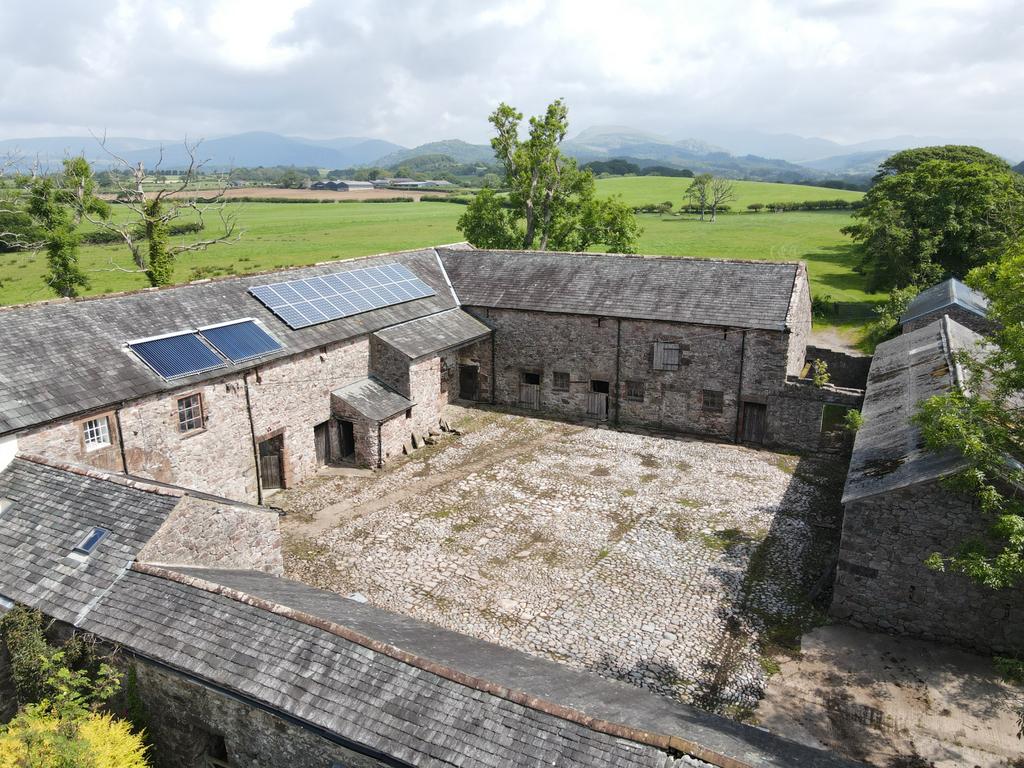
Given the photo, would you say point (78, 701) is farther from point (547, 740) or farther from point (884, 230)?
point (884, 230)

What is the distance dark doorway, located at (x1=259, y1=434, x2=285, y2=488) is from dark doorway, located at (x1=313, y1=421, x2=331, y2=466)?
1651mm

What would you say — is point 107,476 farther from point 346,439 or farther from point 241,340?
point 346,439

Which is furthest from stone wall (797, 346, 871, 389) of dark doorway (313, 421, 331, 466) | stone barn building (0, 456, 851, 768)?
stone barn building (0, 456, 851, 768)

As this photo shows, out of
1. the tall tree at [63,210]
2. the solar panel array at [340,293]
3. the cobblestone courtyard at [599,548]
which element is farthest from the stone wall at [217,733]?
the tall tree at [63,210]

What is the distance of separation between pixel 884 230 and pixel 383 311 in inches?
1432

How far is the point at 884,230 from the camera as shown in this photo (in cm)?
4472

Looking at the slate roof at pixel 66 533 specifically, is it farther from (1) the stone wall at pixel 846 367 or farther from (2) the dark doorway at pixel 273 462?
(1) the stone wall at pixel 846 367

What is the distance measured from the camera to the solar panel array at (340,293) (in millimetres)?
24234

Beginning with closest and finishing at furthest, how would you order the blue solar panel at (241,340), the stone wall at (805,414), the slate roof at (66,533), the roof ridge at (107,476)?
the slate roof at (66,533), the roof ridge at (107,476), the blue solar panel at (241,340), the stone wall at (805,414)

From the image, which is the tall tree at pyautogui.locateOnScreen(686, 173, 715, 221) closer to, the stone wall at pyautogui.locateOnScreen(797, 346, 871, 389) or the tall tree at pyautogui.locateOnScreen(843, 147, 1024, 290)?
the tall tree at pyautogui.locateOnScreen(843, 147, 1024, 290)

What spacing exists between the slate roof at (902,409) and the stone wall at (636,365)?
4145mm

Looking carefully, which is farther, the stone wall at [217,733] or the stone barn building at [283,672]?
the stone wall at [217,733]

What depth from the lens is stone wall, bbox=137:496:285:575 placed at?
11562 mm

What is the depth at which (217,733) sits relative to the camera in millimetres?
9375
